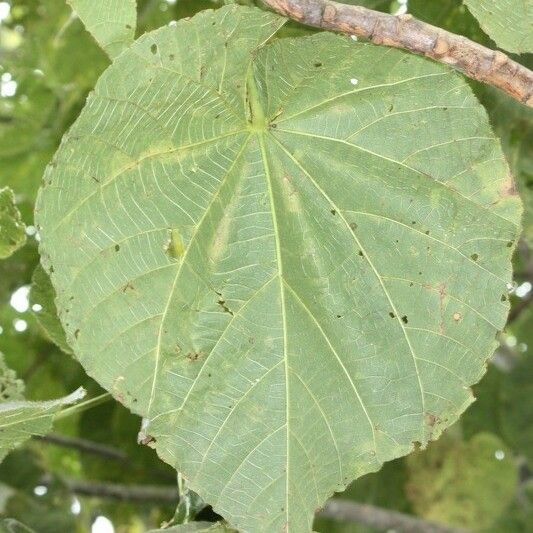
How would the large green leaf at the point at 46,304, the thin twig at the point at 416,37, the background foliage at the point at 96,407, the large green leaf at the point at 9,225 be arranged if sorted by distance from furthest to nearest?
the background foliage at the point at 96,407, the large green leaf at the point at 46,304, the large green leaf at the point at 9,225, the thin twig at the point at 416,37

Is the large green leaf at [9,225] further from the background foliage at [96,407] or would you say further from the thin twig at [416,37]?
the background foliage at [96,407]

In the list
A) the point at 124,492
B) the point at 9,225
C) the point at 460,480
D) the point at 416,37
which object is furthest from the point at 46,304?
the point at 460,480

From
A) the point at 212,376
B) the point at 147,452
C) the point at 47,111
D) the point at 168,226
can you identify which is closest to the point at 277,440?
the point at 212,376

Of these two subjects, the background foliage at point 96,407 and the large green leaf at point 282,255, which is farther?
the background foliage at point 96,407

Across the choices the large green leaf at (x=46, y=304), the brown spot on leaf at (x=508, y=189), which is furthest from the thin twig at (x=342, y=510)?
the brown spot on leaf at (x=508, y=189)

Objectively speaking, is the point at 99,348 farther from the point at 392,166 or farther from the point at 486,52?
the point at 486,52
